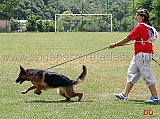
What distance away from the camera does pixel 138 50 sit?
26.5 ft

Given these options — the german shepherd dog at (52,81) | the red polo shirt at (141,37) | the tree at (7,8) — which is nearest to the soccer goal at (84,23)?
the tree at (7,8)

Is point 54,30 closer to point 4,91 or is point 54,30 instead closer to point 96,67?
point 96,67

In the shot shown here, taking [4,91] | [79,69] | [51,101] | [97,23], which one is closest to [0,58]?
[79,69]

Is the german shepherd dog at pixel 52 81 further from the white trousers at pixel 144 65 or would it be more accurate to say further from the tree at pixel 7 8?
the tree at pixel 7 8

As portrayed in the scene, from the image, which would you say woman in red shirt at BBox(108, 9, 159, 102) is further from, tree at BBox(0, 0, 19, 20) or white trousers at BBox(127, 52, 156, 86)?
tree at BBox(0, 0, 19, 20)

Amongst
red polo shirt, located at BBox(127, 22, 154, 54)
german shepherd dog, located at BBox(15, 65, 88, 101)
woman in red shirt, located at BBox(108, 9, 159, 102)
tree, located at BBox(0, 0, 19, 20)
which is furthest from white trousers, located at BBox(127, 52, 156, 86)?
tree, located at BBox(0, 0, 19, 20)

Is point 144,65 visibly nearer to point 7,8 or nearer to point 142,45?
point 142,45

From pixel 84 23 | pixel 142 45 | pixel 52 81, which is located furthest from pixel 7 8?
pixel 142 45

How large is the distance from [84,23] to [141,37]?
61.6 m

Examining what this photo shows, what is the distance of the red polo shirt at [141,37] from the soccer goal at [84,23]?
59.9m

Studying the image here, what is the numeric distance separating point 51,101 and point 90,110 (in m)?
1.33

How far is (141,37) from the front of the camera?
7992 millimetres

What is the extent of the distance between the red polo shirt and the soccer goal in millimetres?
59937

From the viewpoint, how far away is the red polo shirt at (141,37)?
7965 mm
